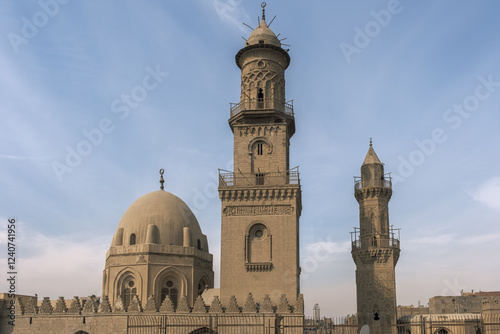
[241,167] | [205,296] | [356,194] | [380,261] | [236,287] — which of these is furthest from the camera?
[356,194]

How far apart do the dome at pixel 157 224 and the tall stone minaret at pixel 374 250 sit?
541 inches

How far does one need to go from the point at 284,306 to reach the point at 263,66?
1688 centimetres

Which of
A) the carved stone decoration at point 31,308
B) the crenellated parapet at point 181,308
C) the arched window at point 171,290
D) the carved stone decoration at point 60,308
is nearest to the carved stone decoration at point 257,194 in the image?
the crenellated parapet at point 181,308

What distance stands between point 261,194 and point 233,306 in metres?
7.26

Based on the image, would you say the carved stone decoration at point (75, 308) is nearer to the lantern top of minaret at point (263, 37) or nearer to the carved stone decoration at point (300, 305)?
the carved stone decoration at point (300, 305)

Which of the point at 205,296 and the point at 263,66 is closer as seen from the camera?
the point at 263,66

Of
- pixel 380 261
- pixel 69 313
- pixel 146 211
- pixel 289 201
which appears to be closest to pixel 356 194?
pixel 380 261

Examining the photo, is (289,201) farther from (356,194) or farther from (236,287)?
(356,194)

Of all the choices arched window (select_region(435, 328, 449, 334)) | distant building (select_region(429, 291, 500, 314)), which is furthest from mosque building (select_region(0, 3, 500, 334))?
distant building (select_region(429, 291, 500, 314))

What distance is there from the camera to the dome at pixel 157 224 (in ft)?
135

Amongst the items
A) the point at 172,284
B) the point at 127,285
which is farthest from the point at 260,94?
the point at 127,285

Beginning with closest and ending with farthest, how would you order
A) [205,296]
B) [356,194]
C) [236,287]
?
[236,287], [205,296], [356,194]

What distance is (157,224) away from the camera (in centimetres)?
4147

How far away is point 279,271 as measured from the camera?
32.2 metres
